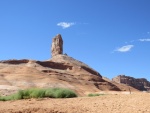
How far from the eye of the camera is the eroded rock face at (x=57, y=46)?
11216 centimetres

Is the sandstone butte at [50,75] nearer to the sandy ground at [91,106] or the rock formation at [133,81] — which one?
the sandy ground at [91,106]

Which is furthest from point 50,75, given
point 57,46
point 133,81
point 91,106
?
point 133,81

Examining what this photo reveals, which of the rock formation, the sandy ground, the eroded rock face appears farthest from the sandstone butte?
the rock formation

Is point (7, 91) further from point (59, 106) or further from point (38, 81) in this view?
point (59, 106)

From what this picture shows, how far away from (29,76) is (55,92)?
Result: 53576 mm

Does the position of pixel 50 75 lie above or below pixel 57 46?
below

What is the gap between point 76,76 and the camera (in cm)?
8531

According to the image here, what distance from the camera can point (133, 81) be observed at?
153 metres

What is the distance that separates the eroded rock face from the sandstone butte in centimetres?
726

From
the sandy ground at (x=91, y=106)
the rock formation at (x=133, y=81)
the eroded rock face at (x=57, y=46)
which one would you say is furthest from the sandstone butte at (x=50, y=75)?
the rock formation at (x=133, y=81)

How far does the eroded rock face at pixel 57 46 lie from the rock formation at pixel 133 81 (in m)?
45.1

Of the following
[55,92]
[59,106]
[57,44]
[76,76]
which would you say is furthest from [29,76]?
[59,106]

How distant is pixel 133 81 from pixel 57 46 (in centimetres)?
5377

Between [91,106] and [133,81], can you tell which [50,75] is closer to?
[91,106]
